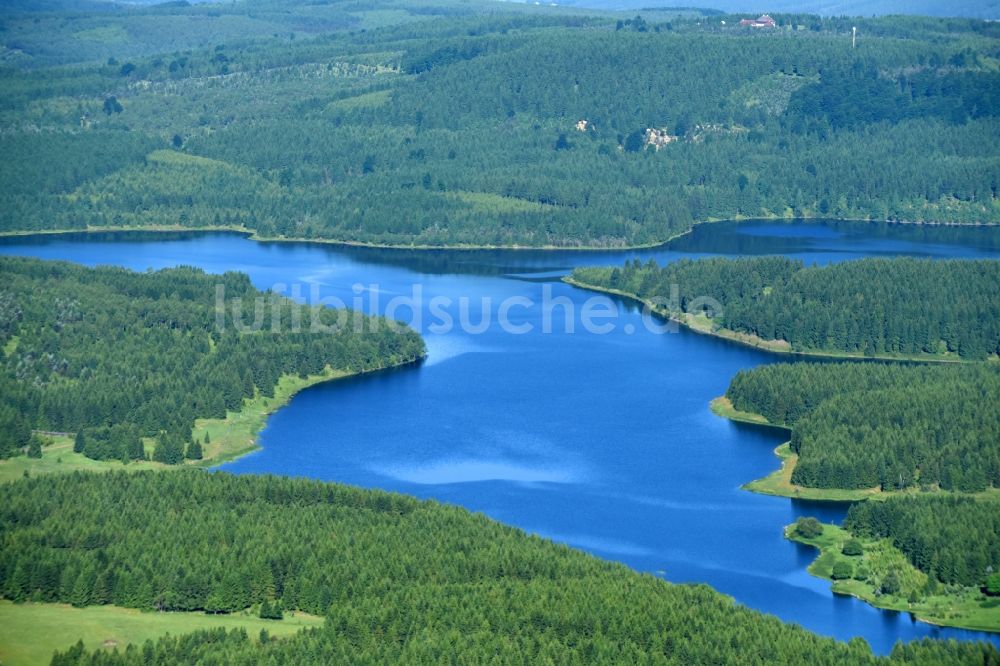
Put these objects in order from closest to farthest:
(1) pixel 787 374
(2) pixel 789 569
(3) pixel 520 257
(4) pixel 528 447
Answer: (2) pixel 789 569
(4) pixel 528 447
(1) pixel 787 374
(3) pixel 520 257

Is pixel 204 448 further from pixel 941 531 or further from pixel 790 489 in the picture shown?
pixel 941 531

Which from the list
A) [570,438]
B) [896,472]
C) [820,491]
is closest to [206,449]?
[570,438]

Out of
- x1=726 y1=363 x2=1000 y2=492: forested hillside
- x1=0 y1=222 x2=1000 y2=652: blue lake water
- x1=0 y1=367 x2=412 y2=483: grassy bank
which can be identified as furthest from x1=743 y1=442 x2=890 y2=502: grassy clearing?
x1=0 y1=367 x2=412 y2=483: grassy bank

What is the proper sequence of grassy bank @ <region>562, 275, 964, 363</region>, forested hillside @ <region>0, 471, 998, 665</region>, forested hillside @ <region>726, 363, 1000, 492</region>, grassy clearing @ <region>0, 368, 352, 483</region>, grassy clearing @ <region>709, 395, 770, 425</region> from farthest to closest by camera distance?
grassy bank @ <region>562, 275, 964, 363</region> < grassy clearing @ <region>709, 395, 770, 425</region> < grassy clearing @ <region>0, 368, 352, 483</region> < forested hillside @ <region>726, 363, 1000, 492</region> < forested hillside @ <region>0, 471, 998, 665</region>

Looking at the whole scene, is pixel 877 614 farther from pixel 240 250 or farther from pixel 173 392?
pixel 240 250

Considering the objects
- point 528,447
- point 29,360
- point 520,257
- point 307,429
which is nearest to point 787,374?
point 528,447

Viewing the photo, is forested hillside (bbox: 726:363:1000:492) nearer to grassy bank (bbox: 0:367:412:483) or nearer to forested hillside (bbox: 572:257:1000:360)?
forested hillside (bbox: 572:257:1000:360)

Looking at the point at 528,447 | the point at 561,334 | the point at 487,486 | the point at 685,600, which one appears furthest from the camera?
the point at 561,334
